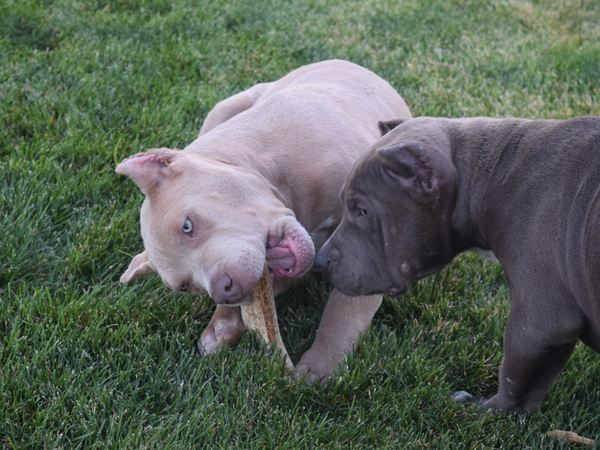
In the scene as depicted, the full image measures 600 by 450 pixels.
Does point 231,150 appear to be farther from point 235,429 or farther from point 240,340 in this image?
point 235,429

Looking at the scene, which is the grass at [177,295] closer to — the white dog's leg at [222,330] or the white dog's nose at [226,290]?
the white dog's leg at [222,330]

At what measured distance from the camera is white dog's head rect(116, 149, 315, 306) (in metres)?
3.07

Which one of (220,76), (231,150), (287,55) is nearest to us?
(231,150)

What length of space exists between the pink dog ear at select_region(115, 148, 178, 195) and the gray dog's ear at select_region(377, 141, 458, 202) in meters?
1.16

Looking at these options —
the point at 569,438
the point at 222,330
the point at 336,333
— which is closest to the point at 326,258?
the point at 336,333

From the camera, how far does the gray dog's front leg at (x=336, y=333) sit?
332cm

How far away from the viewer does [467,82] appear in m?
6.34

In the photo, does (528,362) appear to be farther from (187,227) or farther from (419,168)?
(187,227)

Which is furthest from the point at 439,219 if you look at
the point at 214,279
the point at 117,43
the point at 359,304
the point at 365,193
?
the point at 117,43

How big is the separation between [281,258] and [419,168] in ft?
2.82

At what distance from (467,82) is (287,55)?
1.87m

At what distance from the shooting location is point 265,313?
3.29 m

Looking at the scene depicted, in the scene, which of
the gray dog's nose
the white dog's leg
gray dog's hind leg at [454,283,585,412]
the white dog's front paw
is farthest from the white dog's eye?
gray dog's hind leg at [454,283,585,412]

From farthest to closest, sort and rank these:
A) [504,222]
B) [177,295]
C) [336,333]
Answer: [177,295] → [336,333] → [504,222]
